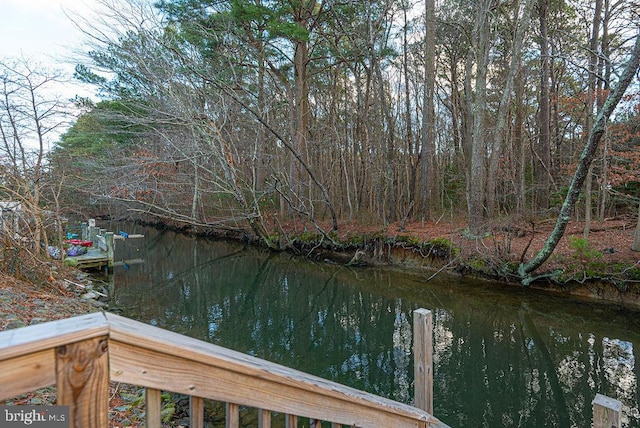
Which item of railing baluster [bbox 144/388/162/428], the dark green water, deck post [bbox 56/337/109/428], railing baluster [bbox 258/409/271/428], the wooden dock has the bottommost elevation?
the dark green water

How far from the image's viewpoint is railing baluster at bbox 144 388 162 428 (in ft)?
2.71

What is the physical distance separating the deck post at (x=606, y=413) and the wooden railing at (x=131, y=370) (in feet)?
4.79

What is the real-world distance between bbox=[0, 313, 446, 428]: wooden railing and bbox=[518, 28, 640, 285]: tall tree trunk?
6919mm

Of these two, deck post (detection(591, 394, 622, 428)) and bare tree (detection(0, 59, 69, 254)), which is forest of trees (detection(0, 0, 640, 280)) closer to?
bare tree (detection(0, 59, 69, 254))

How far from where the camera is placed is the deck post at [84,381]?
→ 0.67 metres

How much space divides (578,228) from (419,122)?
7.44 m

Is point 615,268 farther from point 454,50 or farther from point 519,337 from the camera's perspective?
point 454,50

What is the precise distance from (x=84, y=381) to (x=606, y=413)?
215cm

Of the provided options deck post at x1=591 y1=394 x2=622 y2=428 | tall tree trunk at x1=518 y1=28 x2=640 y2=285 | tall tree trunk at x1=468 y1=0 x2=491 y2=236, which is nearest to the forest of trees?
tall tree trunk at x1=468 y1=0 x2=491 y2=236

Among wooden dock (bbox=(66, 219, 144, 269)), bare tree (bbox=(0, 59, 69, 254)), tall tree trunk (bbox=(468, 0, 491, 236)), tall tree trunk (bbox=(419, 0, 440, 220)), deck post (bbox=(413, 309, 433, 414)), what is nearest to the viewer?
deck post (bbox=(413, 309, 433, 414))

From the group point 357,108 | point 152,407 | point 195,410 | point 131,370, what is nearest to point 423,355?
point 195,410

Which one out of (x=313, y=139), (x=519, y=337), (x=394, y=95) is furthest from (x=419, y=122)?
(x=519, y=337)

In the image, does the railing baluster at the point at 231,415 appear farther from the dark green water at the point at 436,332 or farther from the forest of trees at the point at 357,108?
the forest of trees at the point at 357,108

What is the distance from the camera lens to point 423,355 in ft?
8.53
